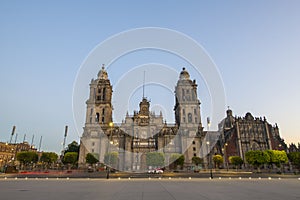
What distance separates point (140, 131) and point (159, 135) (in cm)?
735

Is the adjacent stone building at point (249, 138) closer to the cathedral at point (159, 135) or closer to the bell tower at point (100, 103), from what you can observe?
the cathedral at point (159, 135)

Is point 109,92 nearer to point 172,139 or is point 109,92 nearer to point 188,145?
point 172,139

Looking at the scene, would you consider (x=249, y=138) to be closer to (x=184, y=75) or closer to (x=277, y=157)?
(x=277, y=157)

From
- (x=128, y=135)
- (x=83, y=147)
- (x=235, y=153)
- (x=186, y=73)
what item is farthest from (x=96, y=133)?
(x=235, y=153)

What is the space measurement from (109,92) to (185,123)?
32522 mm

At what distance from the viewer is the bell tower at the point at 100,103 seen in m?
71.7

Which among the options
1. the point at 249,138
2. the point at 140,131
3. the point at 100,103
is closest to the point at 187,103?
the point at 140,131

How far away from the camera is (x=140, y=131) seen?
71.7 meters

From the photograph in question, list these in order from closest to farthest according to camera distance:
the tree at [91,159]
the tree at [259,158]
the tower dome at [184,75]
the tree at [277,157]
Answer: the tree at [259,158], the tree at [277,157], the tree at [91,159], the tower dome at [184,75]

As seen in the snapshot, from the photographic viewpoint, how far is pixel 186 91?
75812 mm

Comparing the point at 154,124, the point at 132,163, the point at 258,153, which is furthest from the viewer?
the point at 154,124

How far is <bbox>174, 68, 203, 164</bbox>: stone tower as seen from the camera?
220 feet

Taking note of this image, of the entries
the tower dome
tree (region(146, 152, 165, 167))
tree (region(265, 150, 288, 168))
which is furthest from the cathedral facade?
tree (region(265, 150, 288, 168))

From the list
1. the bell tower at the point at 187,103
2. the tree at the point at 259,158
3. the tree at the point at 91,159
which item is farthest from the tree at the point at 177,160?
the tree at the point at 91,159
